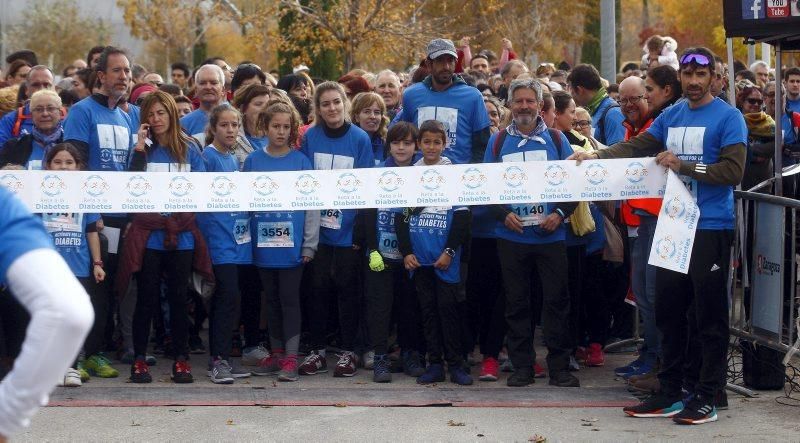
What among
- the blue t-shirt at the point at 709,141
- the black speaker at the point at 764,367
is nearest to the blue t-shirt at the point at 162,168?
the blue t-shirt at the point at 709,141

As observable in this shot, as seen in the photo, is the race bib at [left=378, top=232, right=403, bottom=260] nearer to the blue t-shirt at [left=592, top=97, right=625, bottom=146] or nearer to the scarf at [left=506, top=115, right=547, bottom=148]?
the scarf at [left=506, top=115, right=547, bottom=148]

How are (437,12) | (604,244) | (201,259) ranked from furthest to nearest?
(437,12), (604,244), (201,259)

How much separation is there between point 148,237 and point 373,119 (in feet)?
6.58

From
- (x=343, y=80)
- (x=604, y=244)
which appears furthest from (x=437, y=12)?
(x=604, y=244)

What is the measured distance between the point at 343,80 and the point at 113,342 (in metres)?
3.88

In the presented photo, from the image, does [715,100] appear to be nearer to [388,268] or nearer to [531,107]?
[531,107]

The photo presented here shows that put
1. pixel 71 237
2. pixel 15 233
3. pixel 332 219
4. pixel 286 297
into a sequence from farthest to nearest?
pixel 332 219, pixel 286 297, pixel 71 237, pixel 15 233

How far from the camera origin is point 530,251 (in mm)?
8633

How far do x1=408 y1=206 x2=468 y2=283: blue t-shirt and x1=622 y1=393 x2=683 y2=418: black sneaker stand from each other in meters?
1.64

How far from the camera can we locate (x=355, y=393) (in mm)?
8492

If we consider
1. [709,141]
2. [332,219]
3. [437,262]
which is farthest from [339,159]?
[709,141]

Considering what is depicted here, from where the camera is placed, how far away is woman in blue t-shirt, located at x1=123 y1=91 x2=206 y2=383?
8.72 m

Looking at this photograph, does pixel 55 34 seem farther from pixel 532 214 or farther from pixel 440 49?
pixel 532 214

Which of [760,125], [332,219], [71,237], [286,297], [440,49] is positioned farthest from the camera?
[760,125]
